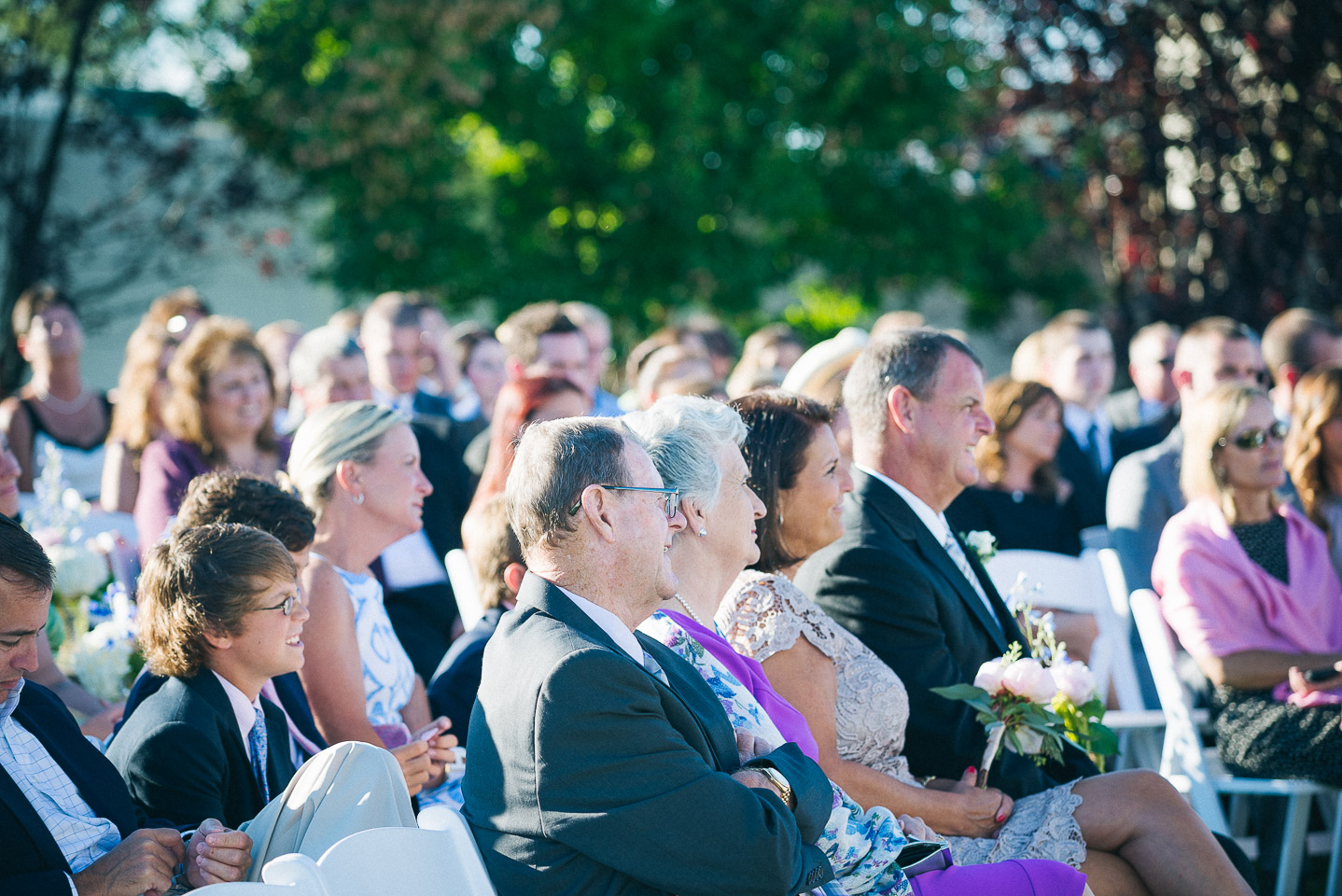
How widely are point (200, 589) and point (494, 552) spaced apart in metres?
1.03

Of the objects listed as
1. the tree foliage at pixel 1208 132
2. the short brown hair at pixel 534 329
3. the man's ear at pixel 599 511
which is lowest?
the man's ear at pixel 599 511

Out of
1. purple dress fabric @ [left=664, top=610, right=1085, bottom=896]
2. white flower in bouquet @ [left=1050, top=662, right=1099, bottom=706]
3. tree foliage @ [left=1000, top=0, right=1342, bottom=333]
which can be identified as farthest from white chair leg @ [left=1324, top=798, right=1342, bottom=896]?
tree foliage @ [left=1000, top=0, right=1342, bottom=333]

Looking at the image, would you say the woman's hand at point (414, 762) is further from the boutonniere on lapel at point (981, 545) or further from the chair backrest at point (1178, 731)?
the chair backrest at point (1178, 731)

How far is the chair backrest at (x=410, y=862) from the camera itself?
6.82 feet

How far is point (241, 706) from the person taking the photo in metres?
2.80

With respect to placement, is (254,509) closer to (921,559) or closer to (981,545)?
(921,559)

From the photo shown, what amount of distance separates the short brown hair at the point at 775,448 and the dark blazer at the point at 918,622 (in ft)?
0.71

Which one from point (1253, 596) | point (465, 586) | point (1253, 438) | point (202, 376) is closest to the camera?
point (465, 586)

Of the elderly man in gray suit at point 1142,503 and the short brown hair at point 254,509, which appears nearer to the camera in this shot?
the short brown hair at point 254,509

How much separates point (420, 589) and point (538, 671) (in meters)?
2.72

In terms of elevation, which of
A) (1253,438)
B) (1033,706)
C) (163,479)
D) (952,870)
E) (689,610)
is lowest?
(952,870)

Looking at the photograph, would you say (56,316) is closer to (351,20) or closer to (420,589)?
(420,589)

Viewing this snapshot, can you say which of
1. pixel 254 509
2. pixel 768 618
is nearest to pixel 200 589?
pixel 254 509

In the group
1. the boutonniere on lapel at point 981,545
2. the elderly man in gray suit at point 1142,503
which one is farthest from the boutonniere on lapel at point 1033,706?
the elderly man in gray suit at point 1142,503
